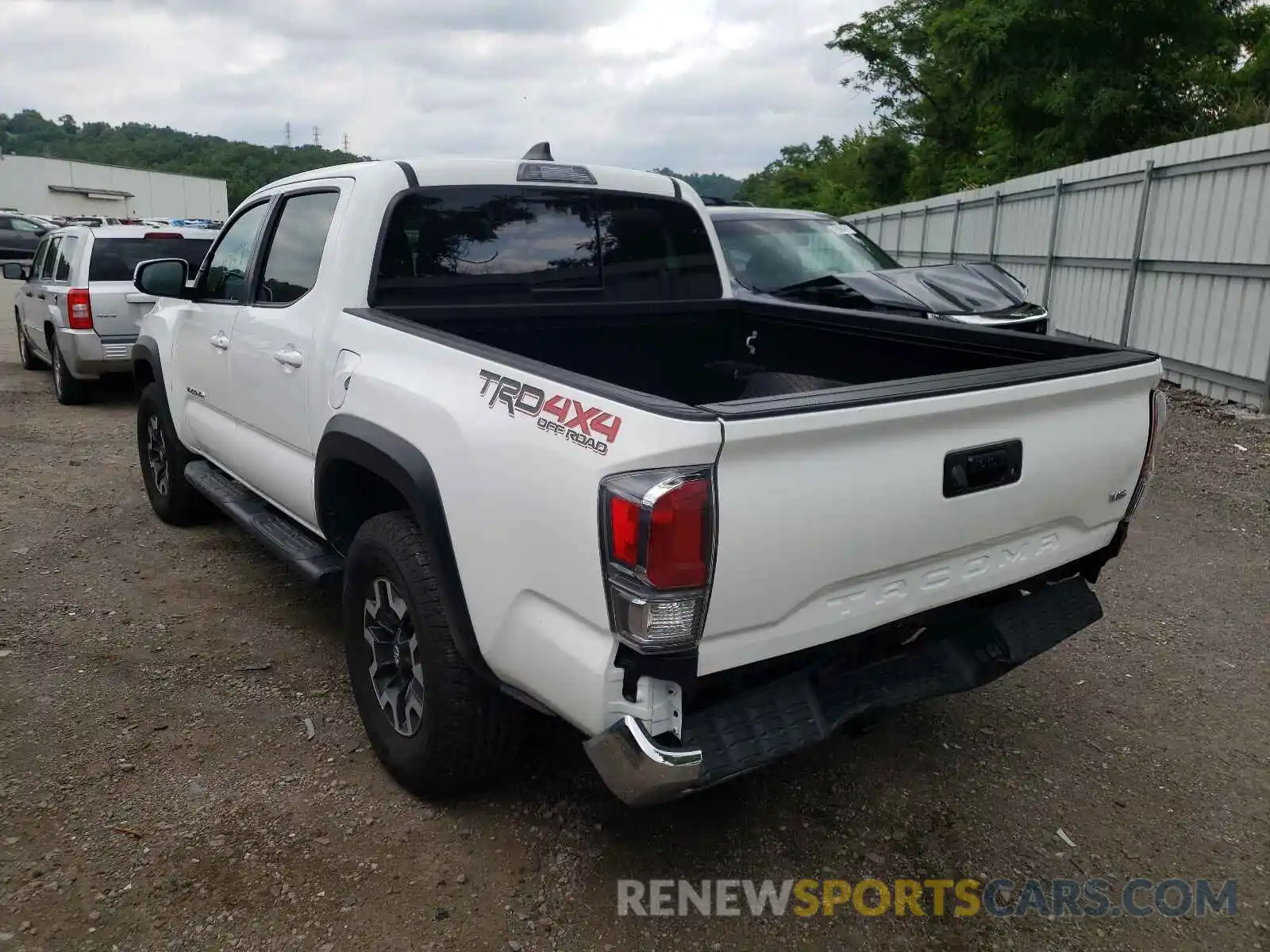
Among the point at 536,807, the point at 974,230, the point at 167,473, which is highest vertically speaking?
the point at 974,230

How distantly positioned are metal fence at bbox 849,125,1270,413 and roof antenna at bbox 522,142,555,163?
698 centimetres

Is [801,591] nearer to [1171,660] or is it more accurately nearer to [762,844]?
[762,844]

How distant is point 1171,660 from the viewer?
4.14 metres

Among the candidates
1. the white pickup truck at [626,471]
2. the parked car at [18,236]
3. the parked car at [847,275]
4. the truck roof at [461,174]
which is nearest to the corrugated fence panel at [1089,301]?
the parked car at [847,275]

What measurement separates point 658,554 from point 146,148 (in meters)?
95.8

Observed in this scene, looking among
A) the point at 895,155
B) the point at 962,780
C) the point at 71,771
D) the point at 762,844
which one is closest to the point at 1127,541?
the point at 962,780

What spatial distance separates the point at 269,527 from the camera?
412 centimetres

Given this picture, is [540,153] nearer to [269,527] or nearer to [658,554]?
[269,527]

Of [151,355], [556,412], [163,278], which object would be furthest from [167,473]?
[556,412]

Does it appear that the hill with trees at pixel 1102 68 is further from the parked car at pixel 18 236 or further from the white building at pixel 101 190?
the white building at pixel 101 190

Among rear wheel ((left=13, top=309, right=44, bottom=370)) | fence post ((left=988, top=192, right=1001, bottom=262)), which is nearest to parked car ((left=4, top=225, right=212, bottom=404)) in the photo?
rear wheel ((left=13, top=309, right=44, bottom=370))

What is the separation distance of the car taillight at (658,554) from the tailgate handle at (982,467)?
0.75m

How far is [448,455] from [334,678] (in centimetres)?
168

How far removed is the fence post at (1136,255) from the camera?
10180 millimetres
